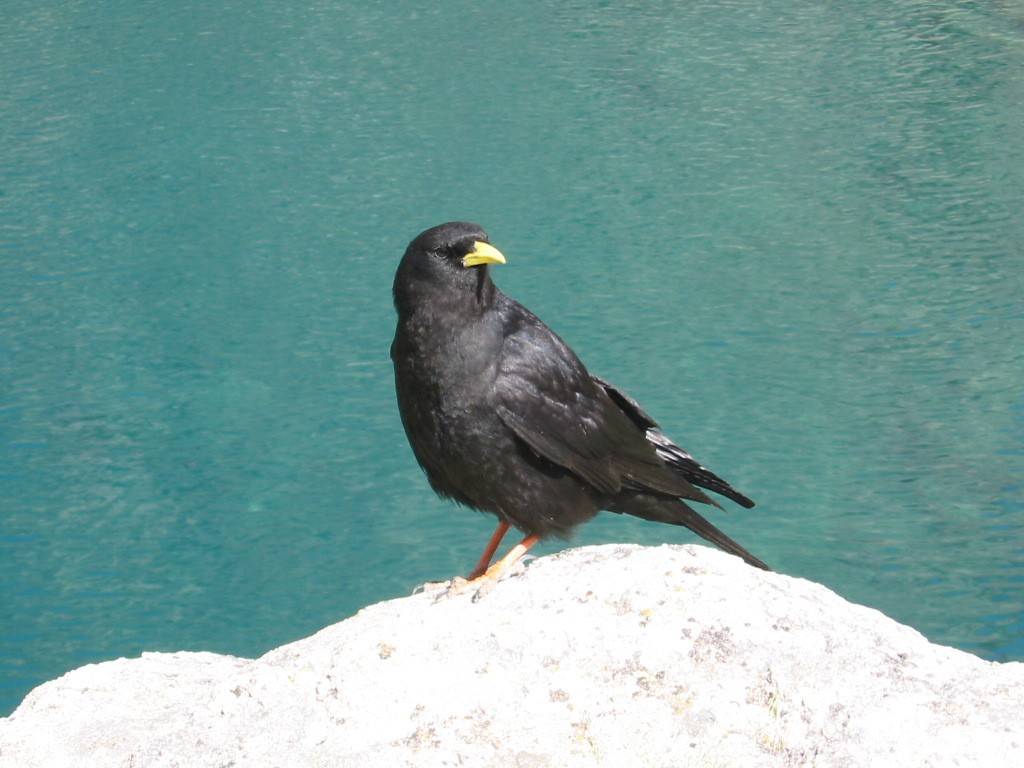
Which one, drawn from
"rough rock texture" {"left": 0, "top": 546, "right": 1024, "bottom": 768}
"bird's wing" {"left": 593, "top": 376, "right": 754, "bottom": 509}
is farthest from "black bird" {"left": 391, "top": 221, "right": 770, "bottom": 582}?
"rough rock texture" {"left": 0, "top": 546, "right": 1024, "bottom": 768}

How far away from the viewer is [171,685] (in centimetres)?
305

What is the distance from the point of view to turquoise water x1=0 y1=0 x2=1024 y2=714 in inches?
208

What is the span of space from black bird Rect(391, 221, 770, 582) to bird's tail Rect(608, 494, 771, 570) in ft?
0.12

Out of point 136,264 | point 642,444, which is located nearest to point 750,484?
point 642,444

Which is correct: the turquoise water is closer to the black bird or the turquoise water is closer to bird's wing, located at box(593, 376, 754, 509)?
bird's wing, located at box(593, 376, 754, 509)

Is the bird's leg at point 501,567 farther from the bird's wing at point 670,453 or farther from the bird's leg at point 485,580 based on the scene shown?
the bird's wing at point 670,453

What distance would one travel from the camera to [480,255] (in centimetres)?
312

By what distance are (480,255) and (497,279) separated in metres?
4.55

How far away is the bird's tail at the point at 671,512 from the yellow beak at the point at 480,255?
0.86m

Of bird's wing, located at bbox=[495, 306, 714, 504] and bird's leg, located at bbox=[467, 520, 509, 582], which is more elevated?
bird's wing, located at bbox=[495, 306, 714, 504]

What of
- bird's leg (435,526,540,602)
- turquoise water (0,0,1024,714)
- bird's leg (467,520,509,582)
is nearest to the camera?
bird's leg (435,526,540,602)

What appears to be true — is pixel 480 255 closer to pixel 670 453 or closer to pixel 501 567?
pixel 501 567

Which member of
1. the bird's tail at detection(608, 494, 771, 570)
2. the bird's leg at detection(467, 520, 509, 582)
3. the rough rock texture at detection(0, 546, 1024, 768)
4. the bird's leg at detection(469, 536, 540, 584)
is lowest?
the bird's leg at detection(467, 520, 509, 582)

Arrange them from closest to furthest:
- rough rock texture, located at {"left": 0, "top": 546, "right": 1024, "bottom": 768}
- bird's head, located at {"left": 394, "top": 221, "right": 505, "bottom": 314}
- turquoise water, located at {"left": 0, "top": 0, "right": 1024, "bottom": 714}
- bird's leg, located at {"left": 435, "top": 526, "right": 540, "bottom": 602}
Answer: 1. rough rock texture, located at {"left": 0, "top": 546, "right": 1024, "bottom": 768}
2. bird's leg, located at {"left": 435, "top": 526, "right": 540, "bottom": 602}
3. bird's head, located at {"left": 394, "top": 221, "right": 505, "bottom": 314}
4. turquoise water, located at {"left": 0, "top": 0, "right": 1024, "bottom": 714}
